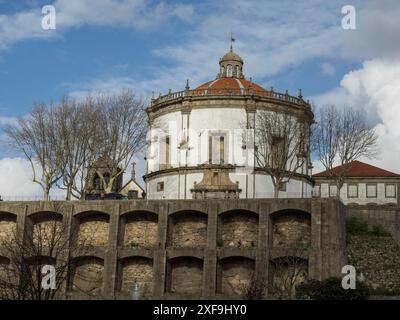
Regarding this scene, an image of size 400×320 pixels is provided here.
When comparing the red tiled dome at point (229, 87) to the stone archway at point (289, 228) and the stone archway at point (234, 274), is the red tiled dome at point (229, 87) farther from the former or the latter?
the stone archway at point (234, 274)

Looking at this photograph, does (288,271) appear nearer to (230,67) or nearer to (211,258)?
(211,258)

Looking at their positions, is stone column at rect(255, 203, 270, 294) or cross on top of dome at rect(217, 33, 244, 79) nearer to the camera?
stone column at rect(255, 203, 270, 294)

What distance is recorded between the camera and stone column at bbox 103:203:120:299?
158 feet

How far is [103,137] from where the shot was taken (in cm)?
5669

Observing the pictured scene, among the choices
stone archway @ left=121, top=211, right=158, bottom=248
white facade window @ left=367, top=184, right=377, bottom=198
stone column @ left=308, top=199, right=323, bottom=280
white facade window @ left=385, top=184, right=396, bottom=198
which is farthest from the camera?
white facade window @ left=367, top=184, right=377, bottom=198

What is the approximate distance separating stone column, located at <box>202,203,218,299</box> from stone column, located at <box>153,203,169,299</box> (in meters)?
3.00

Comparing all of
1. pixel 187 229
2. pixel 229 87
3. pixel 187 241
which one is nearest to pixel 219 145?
pixel 229 87

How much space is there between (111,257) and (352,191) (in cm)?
3214

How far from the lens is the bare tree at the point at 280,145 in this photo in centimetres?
5566

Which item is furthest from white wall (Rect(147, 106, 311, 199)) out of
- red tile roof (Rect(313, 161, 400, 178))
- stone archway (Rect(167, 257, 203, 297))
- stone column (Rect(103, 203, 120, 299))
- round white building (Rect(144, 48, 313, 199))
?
stone archway (Rect(167, 257, 203, 297))

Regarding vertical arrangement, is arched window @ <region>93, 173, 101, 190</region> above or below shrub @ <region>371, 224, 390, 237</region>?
above

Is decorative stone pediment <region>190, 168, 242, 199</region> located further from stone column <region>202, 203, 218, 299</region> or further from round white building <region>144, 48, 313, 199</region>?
stone column <region>202, 203, 218, 299</region>

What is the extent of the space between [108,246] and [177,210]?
5.59 meters
